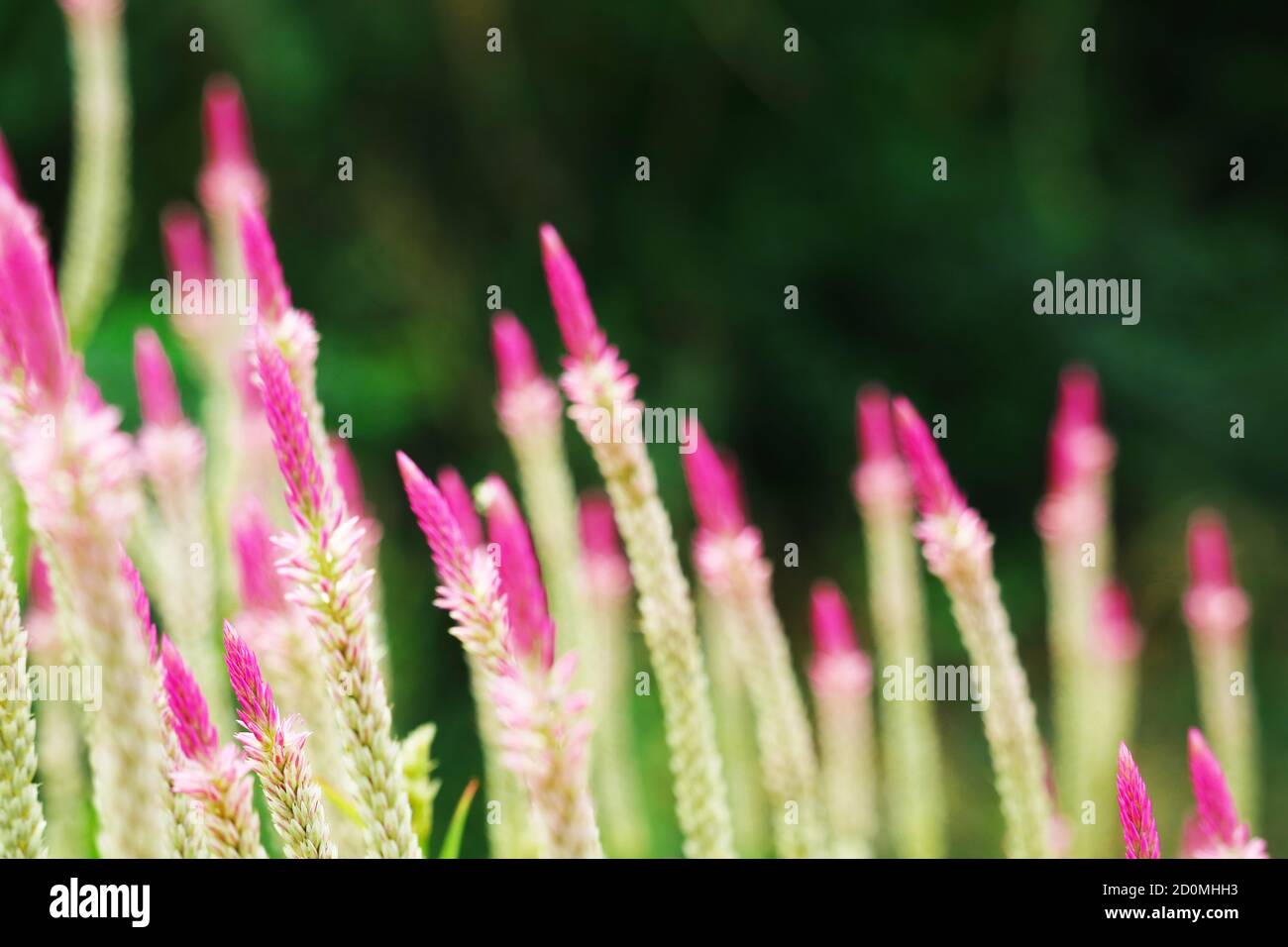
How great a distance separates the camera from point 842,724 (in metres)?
1.33

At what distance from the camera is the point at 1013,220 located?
4.43 m

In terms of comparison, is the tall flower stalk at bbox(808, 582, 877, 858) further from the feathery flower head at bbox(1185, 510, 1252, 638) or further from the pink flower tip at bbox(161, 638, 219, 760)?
the pink flower tip at bbox(161, 638, 219, 760)

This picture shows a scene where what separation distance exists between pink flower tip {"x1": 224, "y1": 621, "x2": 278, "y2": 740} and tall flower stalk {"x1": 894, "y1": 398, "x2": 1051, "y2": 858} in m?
0.46

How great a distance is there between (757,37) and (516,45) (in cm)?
79

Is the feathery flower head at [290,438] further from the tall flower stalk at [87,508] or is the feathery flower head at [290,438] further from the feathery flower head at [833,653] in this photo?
the feathery flower head at [833,653]

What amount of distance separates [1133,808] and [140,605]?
48 centimetres

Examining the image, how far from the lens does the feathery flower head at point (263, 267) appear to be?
729mm

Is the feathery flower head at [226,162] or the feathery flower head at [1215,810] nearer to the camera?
the feathery flower head at [1215,810]

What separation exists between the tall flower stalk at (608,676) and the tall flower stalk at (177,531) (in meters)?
0.43

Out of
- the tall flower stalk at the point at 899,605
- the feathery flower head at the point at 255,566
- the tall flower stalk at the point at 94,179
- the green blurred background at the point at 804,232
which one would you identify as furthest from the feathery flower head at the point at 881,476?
the green blurred background at the point at 804,232

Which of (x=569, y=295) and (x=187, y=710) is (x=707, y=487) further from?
(x=187, y=710)

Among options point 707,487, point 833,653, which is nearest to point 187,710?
point 707,487

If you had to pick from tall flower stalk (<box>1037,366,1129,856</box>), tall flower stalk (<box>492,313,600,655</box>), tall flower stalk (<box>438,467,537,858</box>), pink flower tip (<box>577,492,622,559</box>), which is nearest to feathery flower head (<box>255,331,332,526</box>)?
tall flower stalk (<box>438,467,537,858</box>)
